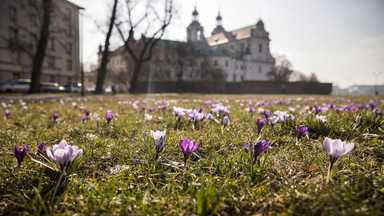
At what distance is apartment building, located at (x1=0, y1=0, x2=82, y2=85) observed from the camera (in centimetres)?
3082

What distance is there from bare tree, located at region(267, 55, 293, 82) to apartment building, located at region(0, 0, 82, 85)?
52497 millimetres

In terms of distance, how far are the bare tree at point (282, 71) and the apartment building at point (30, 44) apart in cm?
5250

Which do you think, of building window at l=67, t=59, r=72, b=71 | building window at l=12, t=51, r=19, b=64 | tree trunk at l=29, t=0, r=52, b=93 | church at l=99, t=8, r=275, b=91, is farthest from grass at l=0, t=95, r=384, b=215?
church at l=99, t=8, r=275, b=91

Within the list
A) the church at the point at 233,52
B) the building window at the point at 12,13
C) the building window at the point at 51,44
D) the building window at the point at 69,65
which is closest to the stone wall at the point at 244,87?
the church at the point at 233,52

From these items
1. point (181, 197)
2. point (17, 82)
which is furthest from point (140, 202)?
point (17, 82)

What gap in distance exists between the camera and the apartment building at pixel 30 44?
101ft

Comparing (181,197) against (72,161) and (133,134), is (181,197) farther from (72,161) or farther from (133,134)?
(133,134)

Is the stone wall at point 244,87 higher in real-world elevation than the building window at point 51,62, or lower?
lower

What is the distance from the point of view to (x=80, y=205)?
1.15 m

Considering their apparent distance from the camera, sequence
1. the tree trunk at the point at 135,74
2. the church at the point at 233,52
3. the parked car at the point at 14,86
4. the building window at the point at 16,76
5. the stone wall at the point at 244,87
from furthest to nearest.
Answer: the church at the point at 233,52 → the stone wall at the point at 244,87 → the building window at the point at 16,76 → the tree trunk at the point at 135,74 → the parked car at the point at 14,86

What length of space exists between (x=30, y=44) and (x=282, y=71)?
62490mm

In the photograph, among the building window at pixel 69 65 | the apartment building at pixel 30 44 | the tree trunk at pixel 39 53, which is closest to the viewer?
the tree trunk at pixel 39 53

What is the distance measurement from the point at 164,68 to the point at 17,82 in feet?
86.2

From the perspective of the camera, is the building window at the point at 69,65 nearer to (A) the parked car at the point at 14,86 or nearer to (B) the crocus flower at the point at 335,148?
(A) the parked car at the point at 14,86
